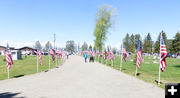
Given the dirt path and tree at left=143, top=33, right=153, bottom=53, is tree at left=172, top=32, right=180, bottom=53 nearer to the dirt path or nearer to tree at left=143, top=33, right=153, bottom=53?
the dirt path

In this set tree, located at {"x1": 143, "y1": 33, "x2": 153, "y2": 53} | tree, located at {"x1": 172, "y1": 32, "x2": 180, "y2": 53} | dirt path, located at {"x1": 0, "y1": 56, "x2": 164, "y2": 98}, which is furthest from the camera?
tree, located at {"x1": 143, "y1": 33, "x2": 153, "y2": 53}

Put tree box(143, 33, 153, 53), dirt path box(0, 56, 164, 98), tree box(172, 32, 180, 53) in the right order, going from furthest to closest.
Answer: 1. tree box(143, 33, 153, 53)
2. tree box(172, 32, 180, 53)
3. dirt path box(0, 56, 164, 98)

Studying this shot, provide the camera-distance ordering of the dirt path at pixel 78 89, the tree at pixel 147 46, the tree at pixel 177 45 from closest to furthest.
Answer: the dirt path at pixel 78 89
the tree at pixel 177 45
the tree at pixel 147 46

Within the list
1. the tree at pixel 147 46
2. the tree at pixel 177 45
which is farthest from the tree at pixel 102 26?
the tree at pixel 147 46

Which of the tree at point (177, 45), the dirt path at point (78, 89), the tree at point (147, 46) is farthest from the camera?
the tree at point (147, 46)

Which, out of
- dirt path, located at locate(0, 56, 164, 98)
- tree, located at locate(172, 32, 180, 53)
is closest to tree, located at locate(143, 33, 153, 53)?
tree, located at locate(172, 32, 180, 53)

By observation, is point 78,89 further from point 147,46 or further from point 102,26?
point 147,46

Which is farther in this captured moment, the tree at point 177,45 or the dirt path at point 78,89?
the tree at point 177,45

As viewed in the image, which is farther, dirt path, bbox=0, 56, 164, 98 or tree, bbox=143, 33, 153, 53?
tree, bbox=143, 33, 153, 53

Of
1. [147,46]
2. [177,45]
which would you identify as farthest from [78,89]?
[147,46]

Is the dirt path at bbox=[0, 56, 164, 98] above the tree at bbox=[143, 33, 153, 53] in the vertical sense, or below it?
below

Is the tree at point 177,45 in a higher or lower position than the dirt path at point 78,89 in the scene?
higher

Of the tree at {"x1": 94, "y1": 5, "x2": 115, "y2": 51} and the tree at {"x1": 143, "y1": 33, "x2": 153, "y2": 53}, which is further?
the tree at {"x1": 143, "y1": 33, "x2": 153, "y2": 53}

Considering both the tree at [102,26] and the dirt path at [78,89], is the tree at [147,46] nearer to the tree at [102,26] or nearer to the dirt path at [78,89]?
the tree at [102,26]
